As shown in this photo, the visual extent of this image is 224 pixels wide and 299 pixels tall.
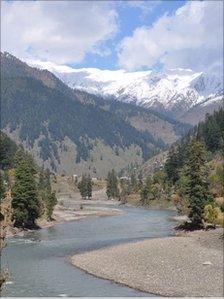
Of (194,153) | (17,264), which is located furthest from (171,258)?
(194,153)

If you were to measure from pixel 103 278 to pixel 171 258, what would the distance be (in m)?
14.4

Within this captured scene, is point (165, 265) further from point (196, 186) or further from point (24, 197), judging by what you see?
point (24, 197)

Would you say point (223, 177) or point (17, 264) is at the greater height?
point (223, 177)

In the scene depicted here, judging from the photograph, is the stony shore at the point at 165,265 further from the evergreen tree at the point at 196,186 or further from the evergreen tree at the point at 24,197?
the evergreen tree at the point at 24,197

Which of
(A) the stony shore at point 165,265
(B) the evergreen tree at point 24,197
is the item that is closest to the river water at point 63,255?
(A) the stony shore at point 165,265

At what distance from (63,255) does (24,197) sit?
103 feet

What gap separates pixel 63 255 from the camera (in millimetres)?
74812

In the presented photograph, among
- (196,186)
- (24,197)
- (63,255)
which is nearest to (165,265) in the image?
(63,255)

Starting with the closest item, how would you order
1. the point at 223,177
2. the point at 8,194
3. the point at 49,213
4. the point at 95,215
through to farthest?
the point at 8,194
the point at 49,213
the point at 223,177
the point at 95,215

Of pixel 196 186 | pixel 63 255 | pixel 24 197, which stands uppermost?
pixel 196 186

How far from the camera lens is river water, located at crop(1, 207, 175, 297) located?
2058 inches

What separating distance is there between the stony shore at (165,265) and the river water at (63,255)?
248cm

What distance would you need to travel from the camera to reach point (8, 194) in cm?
1786

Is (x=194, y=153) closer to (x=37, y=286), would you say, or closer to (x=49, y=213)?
(x=49, y=213)
